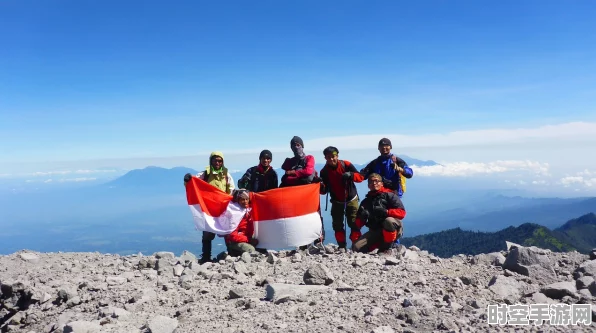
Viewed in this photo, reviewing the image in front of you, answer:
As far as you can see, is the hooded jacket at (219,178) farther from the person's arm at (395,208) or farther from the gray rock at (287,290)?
the gray rock at (287,290)

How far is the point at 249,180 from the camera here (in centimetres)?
1130

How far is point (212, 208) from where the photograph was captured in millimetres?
11070

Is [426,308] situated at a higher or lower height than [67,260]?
higher

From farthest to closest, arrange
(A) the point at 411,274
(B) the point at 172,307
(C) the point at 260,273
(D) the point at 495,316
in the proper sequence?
1. (C) the point at 260,273
2. (A) the point at 411,274
3. (B) the point at 172,307
4. (D) the point at 495,316

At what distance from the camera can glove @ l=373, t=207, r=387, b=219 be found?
948 centimetres

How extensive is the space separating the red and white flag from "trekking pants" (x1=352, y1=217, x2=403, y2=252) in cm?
178

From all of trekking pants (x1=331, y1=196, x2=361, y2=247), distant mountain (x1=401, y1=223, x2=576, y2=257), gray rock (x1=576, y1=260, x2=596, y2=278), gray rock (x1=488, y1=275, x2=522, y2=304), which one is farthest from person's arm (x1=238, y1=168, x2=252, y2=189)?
distant mountain (x1=401, y1=223, x2=576, y2=257)

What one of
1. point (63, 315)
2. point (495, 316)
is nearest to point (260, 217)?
point (63, 315)

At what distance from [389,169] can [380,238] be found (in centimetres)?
204

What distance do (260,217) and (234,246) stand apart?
1122 mm

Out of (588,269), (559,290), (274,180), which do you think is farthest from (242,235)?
(588,269)

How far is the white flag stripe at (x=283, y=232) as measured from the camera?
1095 cm

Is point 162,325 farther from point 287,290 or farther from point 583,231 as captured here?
point 583,231

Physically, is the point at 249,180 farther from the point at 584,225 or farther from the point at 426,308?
the point at 584,225
